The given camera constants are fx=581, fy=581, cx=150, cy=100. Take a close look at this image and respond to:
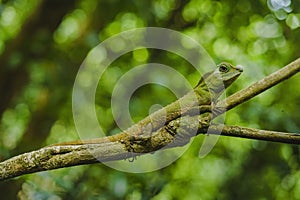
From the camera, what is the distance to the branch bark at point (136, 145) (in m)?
0.91

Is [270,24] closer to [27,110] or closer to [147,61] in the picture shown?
[147,61]

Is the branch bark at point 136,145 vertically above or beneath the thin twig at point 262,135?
above

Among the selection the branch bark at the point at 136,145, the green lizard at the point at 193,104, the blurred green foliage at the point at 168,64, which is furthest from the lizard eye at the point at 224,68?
the blurred green foliage at the point at 168,64

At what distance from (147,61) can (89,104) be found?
12.1 inches

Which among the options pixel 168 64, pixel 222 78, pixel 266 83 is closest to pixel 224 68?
pixel 222 78

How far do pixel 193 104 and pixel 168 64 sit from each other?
4.67ft

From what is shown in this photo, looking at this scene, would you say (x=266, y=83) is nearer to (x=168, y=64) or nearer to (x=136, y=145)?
(x=136, y=145)

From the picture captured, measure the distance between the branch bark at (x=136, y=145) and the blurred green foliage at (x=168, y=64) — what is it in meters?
1.13

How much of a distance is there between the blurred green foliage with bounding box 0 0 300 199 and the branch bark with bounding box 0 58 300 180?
113 centimetres

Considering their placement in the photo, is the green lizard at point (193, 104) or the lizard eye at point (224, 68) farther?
the lizard eye at point (224, 68)

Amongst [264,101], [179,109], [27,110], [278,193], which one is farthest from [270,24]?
[179,109]

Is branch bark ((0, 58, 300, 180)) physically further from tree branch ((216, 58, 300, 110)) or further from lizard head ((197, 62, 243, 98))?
lizard head ((197, 62, 243, 98))

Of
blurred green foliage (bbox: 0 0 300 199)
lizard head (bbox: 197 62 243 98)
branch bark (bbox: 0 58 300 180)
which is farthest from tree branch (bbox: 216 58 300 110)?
blurred green foliage (bbox: 0 0 300 199)

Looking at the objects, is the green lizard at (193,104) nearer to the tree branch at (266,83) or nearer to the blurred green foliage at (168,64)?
the tree branch at (266,83)
